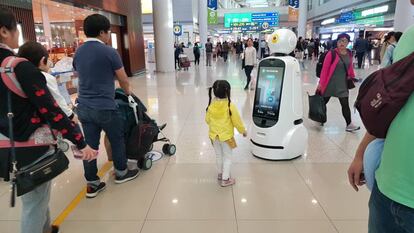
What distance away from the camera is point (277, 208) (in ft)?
9.63

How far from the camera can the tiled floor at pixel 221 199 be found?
8.88 feet

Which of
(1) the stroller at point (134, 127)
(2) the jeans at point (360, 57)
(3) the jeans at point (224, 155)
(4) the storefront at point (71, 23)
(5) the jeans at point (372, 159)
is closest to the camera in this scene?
(5) the jeans at point (372, 159)

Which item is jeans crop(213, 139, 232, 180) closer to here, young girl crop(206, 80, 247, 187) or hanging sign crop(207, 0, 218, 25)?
young girl crop(206, 80, 247, 187)

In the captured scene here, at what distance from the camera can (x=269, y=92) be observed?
4121 mm

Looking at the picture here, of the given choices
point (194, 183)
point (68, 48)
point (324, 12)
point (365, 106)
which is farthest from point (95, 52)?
point (324, 12)

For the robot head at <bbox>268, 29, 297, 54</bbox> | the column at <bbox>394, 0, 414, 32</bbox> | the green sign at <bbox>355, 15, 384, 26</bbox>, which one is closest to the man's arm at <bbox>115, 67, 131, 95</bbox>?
the robot head at <bbox>268, 29, 297, 54</bbox>

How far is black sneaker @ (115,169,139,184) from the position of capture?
11.5 ft

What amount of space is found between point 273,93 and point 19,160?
2.98m

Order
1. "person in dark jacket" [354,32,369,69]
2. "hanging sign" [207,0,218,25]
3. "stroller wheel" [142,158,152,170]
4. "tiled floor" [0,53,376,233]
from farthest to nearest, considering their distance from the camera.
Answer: "hanging sign" [207,0,218,25] → "person in dark jacket" [354,32,369,69] → "stroller wheel" [142,158,152,170] → "tiled floor" [0,53,376,233]

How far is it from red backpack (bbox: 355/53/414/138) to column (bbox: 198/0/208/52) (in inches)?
1117

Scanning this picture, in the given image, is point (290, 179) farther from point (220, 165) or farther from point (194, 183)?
point (194, 183)

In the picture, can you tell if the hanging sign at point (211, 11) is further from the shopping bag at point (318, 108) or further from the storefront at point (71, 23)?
the shopping bag at point (318, 108)

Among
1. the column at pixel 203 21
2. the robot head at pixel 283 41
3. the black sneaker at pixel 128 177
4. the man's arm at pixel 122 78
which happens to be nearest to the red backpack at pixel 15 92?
the man's arm at pixel 122 78

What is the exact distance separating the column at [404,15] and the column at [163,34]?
10.1 m
